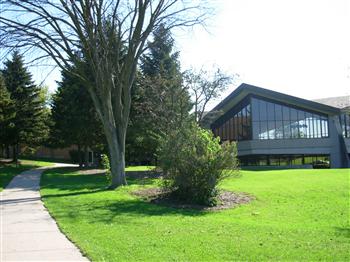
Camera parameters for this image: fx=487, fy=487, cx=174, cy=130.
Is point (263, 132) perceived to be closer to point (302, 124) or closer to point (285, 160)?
point (285, 160)

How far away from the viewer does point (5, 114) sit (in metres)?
38.4

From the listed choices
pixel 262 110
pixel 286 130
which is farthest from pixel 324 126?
pixel 262 110

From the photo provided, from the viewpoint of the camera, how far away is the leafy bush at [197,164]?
16.4 m

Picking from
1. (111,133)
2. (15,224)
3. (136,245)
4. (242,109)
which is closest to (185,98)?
(111,133)

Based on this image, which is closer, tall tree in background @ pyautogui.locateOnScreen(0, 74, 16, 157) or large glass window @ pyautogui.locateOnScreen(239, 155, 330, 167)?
tall tree in background @ pyautogui.locateOnScreen(0, 74, 16, 157)

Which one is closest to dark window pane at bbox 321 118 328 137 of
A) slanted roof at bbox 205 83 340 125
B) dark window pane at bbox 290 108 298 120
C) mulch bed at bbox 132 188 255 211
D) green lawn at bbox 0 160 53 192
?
slanted roof at bbox 205 83 340 125

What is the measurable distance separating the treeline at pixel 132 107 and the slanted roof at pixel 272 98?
48.3 feet

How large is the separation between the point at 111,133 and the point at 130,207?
7602mm

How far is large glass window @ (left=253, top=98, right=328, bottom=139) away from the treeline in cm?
1717

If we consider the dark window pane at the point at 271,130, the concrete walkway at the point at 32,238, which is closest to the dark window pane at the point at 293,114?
the dark window pane at the point at 271,130

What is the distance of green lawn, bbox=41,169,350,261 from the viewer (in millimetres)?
7797

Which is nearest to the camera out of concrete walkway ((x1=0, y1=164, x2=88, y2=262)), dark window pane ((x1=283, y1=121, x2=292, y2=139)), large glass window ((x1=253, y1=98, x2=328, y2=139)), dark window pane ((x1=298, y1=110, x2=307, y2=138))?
concrete walkway ((x1=0, y1=164, x2=88, y2=262))

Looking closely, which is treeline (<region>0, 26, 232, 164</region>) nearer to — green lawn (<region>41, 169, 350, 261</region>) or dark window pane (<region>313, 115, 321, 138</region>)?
green lawn (<region>41, 169, 350, 261</region>)

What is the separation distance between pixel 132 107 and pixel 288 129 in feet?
81.5
